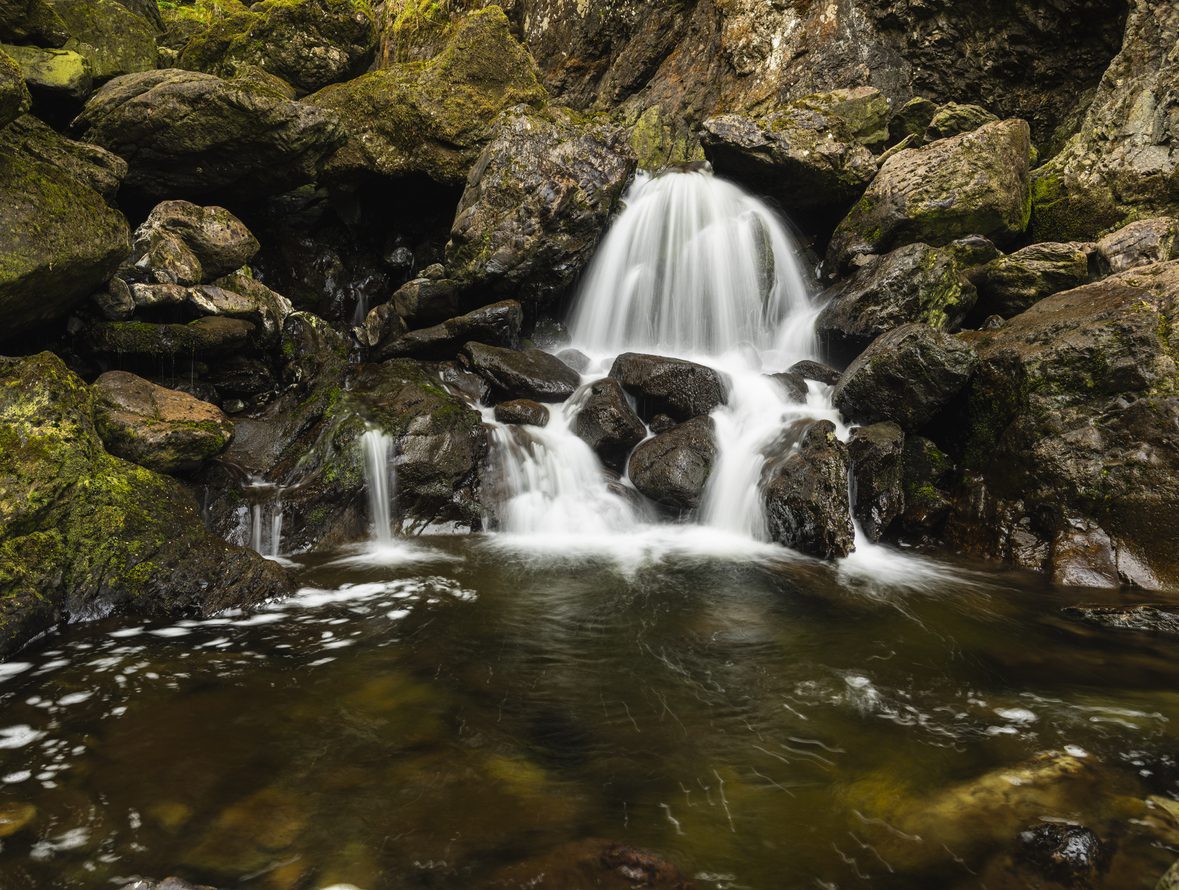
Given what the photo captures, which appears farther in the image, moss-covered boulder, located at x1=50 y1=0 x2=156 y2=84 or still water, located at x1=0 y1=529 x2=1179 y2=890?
moss-covered boulder, located at x1=50 y1=0 x2=156 y2=84

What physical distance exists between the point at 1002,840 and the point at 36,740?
4.66 metres

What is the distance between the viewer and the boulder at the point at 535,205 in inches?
450

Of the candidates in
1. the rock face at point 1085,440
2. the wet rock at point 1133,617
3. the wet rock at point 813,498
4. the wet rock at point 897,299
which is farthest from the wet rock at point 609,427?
the wet rock at point 1133,617

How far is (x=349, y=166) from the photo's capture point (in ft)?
41.6

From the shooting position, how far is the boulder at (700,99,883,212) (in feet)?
40.6

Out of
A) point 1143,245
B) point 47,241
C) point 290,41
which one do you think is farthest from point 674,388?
point 290,41

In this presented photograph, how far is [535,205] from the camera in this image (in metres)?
11.6

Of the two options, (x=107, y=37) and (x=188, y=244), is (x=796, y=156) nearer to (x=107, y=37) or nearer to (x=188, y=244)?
(x=188, y=244)

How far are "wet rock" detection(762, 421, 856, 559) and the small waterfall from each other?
466 cm

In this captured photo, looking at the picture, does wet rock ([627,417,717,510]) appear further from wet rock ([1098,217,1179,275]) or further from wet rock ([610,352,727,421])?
wet rock ([1098,217,1179,275])

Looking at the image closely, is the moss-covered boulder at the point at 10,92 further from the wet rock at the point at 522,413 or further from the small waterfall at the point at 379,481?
the wet rock at the point at 522,413

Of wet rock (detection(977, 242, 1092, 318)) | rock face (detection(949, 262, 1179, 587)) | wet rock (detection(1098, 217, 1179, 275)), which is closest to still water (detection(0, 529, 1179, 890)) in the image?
rock face (detection(949, 262, 1179, 587))

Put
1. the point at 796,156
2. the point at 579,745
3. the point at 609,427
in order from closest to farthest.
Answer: the point at 579,745 → the point at 609,427 → the point at 796,156

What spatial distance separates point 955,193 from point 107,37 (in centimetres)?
1558
